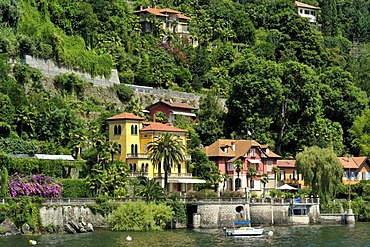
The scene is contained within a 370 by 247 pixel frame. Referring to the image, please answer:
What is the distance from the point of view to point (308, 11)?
574ft

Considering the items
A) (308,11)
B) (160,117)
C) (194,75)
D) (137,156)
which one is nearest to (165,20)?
(194,75)

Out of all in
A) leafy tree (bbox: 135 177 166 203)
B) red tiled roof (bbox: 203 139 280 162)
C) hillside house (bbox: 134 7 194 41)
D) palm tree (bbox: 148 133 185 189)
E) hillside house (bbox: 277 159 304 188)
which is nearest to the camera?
leafy tree (bbox: 135 177 166 203)

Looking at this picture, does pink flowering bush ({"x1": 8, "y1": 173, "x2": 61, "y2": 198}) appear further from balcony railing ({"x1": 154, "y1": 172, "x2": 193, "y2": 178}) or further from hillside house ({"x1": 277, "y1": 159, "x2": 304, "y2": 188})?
hillside house ({"x1": 277, "y1": 159, "x2": 304, "y2": 188})

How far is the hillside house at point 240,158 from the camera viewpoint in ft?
344

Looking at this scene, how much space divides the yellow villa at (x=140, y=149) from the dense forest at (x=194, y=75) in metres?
2.85

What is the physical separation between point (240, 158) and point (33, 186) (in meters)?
31.2

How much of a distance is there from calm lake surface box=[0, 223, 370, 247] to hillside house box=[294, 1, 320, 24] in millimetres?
94624

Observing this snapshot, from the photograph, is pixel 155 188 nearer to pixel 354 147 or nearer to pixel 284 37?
pixel 354 147

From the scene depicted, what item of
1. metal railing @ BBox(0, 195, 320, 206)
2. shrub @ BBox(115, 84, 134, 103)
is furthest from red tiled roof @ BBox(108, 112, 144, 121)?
shrub @ BBox(115, 84, 134, 103)

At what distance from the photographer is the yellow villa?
94.4 m

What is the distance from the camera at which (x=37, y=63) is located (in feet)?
337

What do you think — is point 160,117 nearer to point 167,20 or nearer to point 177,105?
point 177,105

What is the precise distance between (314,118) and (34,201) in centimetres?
4931

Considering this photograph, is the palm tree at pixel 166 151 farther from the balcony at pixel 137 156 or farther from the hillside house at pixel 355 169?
the hillside house at pixel 355 169
